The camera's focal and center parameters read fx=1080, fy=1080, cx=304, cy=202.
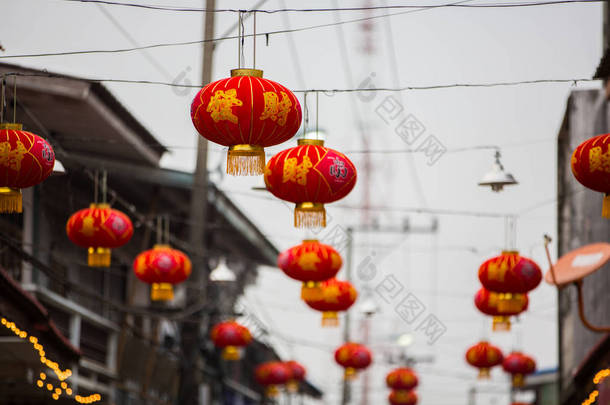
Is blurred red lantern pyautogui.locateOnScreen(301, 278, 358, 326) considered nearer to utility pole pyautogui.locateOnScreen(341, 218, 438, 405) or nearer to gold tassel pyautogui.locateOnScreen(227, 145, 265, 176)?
gold tassel pyautogui.locateOnScreen(227, 145, 265, 176)

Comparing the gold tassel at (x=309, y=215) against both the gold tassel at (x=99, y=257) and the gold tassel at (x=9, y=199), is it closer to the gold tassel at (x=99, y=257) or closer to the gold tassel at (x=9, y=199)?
the gold tassel at (x=9, y=199)

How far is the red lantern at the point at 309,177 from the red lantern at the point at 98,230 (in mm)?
3740

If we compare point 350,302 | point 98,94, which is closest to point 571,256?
point 350,302

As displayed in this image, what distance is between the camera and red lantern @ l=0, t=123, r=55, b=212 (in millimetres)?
9945

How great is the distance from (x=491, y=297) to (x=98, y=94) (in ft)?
21.5

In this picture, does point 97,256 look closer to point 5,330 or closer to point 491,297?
point 5,330

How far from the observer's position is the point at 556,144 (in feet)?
77.7

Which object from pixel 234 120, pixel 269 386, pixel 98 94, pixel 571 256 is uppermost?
pixel 98 94

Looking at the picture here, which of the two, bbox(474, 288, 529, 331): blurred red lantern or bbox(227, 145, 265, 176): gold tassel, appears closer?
bbox(227, 145, 265, 176): gold tassel

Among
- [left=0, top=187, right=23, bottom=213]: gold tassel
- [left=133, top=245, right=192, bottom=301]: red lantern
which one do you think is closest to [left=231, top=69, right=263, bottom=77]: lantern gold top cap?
[left=0, top=187, right=23, bottom=213]: gold tassel

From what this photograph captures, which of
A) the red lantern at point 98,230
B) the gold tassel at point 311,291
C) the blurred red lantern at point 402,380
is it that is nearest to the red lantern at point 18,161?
the red lantern at point 98,230

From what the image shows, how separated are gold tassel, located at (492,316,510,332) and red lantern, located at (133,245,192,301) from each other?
15.4 feet

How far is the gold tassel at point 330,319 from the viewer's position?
53.7ft

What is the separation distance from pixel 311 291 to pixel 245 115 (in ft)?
15.4
